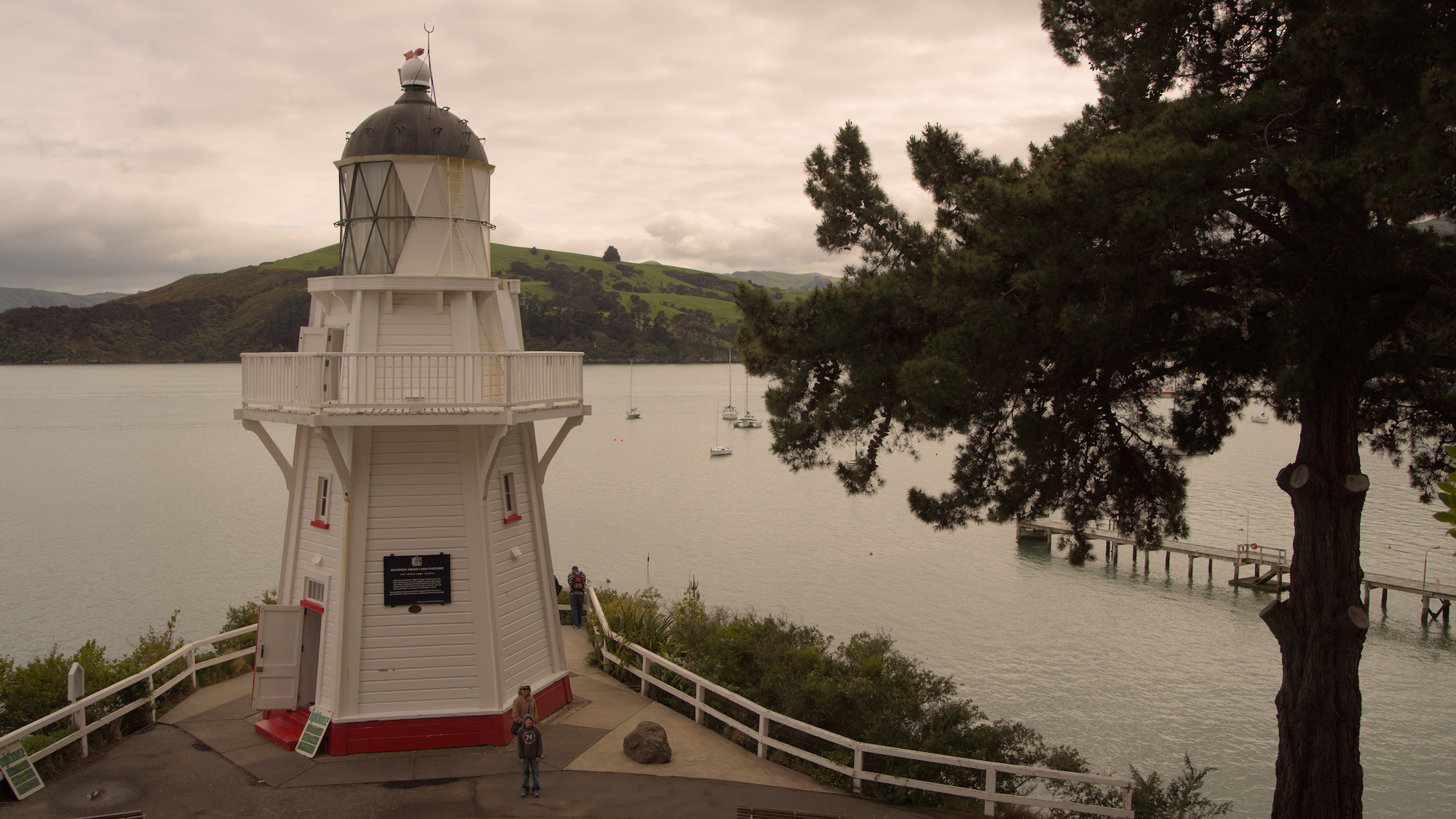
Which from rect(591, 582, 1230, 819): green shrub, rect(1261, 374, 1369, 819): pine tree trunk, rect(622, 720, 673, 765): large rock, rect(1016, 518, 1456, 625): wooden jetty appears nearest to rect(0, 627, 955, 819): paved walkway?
rect(622, 720, 673, 765): large rock

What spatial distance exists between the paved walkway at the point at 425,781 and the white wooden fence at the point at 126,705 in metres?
0.34

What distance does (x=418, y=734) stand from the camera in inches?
427

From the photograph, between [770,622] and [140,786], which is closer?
[140,786]

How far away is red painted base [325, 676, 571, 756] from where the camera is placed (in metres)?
10.7

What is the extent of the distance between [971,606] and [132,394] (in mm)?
124660

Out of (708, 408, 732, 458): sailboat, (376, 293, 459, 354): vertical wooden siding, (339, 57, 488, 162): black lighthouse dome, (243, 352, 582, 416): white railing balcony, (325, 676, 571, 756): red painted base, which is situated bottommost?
(325, 676, 571, 756): red painted base

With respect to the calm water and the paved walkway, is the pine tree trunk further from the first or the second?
the calm water

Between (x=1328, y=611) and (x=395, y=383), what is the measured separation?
1064cm

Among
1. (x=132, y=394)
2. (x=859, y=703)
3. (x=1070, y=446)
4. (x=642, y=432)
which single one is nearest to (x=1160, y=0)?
(x=1070, y=446)

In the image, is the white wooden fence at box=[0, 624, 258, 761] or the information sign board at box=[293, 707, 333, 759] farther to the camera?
the information sign board at box=[293, 707, 333, 759]

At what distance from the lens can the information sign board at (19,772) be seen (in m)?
9.39

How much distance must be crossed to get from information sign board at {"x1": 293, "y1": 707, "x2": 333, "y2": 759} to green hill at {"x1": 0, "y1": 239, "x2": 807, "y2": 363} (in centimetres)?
11911

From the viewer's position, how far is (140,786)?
32.0 ft

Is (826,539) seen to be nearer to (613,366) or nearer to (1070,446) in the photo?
(1070,446)
